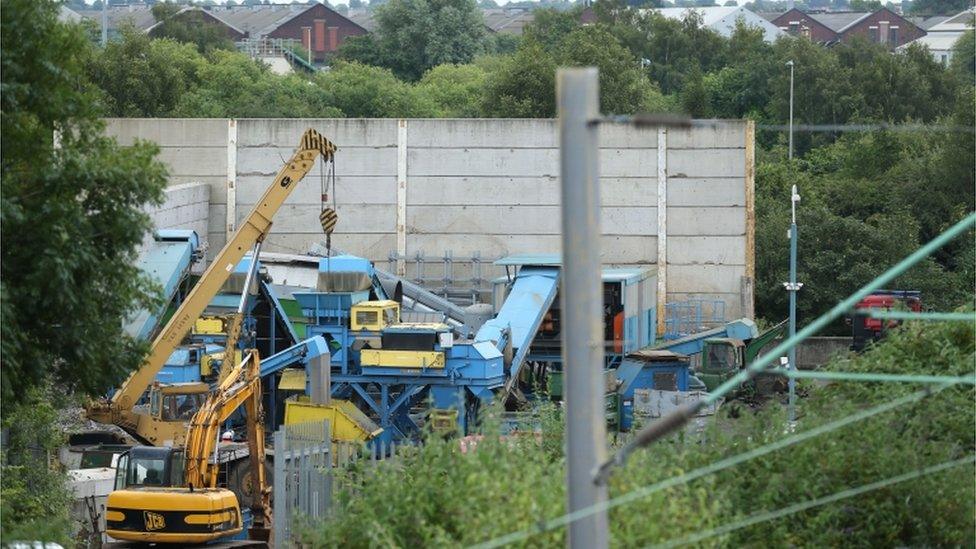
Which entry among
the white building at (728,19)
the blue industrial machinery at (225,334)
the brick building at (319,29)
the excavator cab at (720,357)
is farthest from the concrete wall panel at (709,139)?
the brick building at (319,29)

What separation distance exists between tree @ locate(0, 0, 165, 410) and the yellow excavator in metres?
7.48

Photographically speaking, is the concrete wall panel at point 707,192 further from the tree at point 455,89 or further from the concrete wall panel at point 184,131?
the tree at point 455,89

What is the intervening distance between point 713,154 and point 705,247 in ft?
8.10

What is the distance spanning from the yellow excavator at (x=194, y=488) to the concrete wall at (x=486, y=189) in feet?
62.1

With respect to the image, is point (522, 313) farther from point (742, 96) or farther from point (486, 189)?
point (742, 96)

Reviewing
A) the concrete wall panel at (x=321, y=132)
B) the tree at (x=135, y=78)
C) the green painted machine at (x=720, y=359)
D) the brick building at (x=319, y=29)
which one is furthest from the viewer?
the brick building at (x=319, y=29)

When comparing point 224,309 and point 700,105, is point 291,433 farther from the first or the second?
point 700,105

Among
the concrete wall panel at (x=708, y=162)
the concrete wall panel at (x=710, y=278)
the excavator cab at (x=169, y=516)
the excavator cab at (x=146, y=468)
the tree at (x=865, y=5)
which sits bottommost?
the excavator cab at (x=169, y=516)

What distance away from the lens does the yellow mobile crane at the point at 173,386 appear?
29.3 meters

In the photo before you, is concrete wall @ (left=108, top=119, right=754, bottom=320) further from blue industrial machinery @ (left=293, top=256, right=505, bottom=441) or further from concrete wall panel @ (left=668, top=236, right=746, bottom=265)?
blue industrial machinery @ (left=293, top=256, right=505, bottom=441)

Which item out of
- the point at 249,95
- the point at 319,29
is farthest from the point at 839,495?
the point at 319,29

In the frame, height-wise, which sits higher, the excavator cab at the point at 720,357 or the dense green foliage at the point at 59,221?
the dense green foliage at the point at 59,221

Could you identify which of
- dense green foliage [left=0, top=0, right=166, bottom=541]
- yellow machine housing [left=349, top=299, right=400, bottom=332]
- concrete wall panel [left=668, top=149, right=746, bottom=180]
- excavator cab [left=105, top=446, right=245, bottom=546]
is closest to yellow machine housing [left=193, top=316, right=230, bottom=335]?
yellow machine housing [left=349, top=299, right=400, bottom=332]

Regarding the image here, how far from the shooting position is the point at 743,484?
45.3 ft
